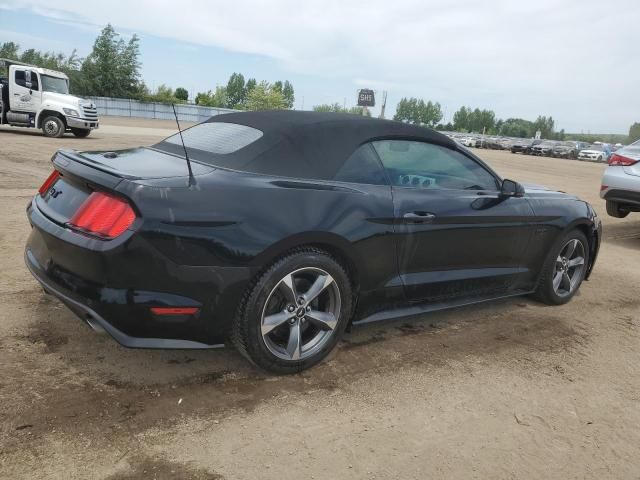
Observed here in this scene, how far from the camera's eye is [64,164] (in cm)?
312

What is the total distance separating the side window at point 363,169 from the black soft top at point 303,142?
1.3 inches

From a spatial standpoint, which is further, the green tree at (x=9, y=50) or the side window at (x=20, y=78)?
the green tree at (x=9, y=50)

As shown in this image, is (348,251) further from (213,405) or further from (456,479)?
(456,479)

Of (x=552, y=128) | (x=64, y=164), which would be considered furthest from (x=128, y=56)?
(x=552, y=128)

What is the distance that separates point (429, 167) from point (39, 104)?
60.7ft

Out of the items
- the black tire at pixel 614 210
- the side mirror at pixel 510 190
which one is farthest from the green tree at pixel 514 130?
the side mirror at pixel 510 190

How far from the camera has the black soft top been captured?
124 inches

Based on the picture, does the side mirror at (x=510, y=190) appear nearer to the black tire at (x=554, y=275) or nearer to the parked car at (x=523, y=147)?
the black tire at (x=554, y=275)

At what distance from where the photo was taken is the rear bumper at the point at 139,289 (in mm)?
2619

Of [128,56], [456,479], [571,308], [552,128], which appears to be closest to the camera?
[456,479]

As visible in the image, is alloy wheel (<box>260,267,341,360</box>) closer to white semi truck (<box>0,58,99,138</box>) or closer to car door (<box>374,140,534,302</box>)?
car door (<box>374,140,534,302</box>)

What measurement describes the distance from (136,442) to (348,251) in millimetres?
1476

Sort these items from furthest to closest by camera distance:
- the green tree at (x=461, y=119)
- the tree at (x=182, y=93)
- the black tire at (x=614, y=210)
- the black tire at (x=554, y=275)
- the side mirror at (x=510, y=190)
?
the green tree at (x=461, y=119) → the tree at (x=182, y=93) → the black tire at (x=614, y=210) → the black tire at (x=554, y=275) → the side mirror at (x=510, y=190)

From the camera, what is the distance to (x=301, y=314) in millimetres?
3107
